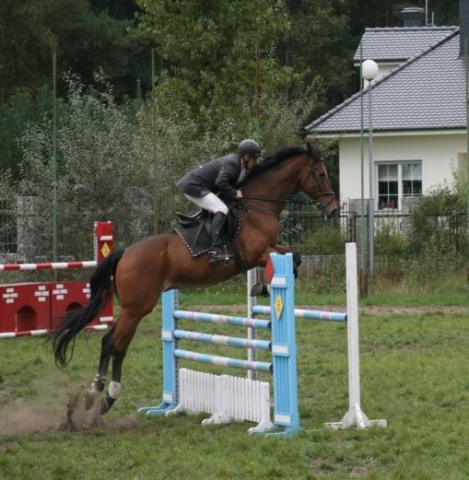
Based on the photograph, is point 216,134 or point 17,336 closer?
point 17,336

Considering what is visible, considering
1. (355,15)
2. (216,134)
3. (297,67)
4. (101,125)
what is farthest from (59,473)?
(355,15)

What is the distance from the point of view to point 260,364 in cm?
974

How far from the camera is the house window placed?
109ft

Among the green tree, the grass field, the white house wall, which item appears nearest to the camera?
the grass field

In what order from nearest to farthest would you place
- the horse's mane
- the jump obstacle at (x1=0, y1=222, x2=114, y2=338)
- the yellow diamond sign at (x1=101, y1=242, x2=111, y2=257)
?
the horse's mane → the jump obstacle at (x1=0, y1=222, x2=114, y2=338) → the yellow diamond sign at (x1=101, y1=242, x2=111, y2=257)

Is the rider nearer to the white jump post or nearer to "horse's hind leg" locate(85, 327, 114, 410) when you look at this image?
"horse's hind leg" locate(85, 327, 114, 410)

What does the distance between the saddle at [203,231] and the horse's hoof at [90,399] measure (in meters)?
1.47

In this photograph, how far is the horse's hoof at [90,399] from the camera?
10.4m

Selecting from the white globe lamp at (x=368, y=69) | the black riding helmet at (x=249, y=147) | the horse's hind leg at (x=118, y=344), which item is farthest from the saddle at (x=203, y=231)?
the white globe lamp at (x=368, y=69)

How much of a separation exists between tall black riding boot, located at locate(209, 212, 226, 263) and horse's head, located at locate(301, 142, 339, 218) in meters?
1.13

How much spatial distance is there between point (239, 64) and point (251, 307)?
1834cm

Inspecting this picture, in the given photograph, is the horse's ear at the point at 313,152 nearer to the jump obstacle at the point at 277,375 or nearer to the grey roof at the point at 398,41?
the jump obstacle at the point at 277,375

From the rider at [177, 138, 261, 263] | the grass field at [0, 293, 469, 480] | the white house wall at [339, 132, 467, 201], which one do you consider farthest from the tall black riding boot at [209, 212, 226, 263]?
Result: the white house wall at [339, 132, 467, 201]

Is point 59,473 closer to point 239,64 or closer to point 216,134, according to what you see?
point 216,134
